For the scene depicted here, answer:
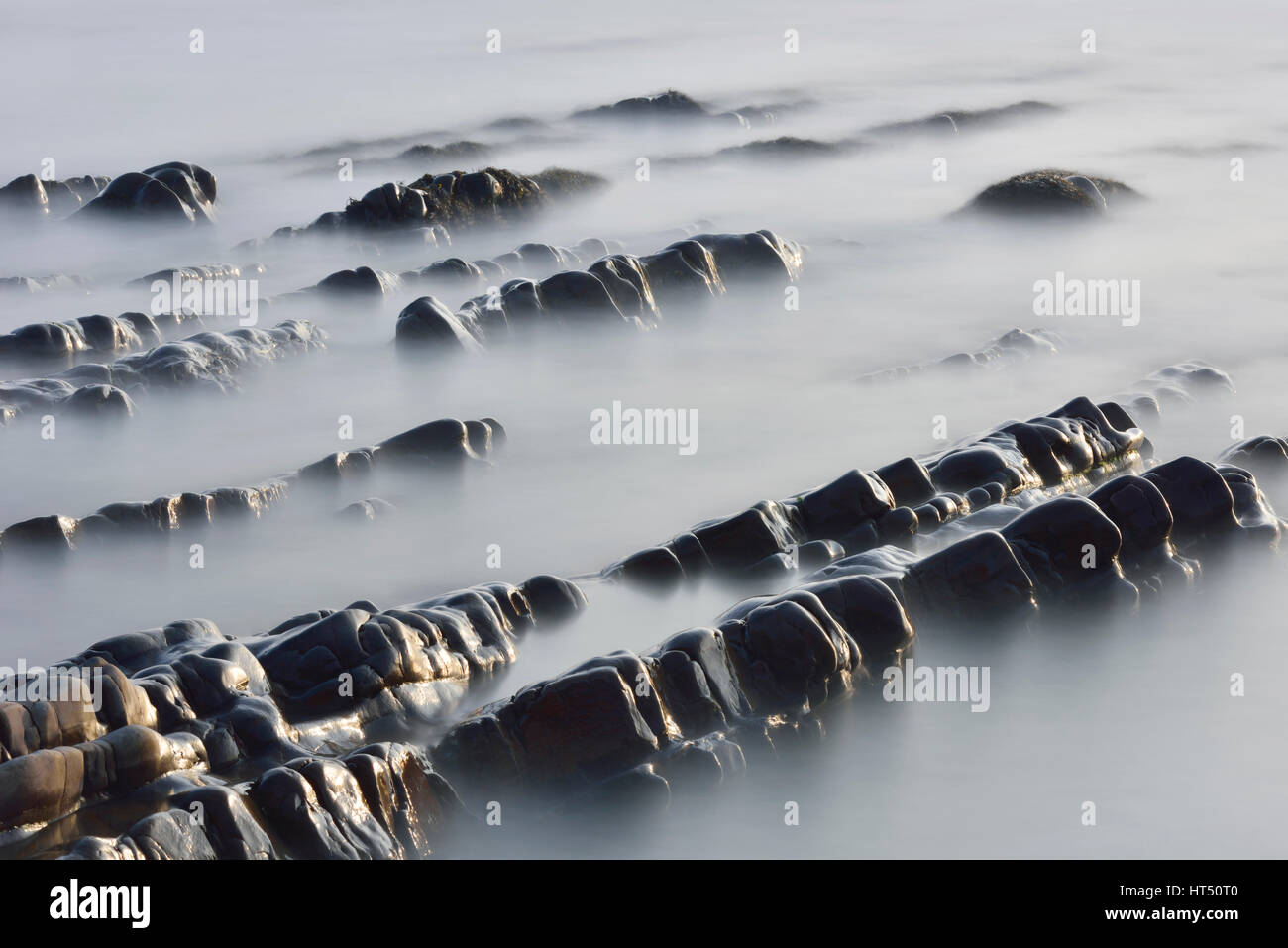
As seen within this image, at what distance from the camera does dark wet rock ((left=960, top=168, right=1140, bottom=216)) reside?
105 feet

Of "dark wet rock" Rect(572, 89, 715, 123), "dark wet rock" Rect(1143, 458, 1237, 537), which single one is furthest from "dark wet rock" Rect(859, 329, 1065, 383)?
"dark wet rock" Rect(572, 89, 715, 123)

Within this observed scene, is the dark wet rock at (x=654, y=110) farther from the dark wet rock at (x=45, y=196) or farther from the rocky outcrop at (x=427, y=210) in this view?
the dark wet rock at (x=45, y=196)

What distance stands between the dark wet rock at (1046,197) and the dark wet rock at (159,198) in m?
17.4

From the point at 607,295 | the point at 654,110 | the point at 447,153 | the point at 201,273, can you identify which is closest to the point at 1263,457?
the point at 607,295

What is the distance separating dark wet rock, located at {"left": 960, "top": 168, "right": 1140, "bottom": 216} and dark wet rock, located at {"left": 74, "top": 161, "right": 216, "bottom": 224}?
17.4 m

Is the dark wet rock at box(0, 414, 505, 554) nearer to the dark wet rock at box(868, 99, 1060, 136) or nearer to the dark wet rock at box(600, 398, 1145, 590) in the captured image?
the dark wet rock at box(600, 398, 1145, 590)

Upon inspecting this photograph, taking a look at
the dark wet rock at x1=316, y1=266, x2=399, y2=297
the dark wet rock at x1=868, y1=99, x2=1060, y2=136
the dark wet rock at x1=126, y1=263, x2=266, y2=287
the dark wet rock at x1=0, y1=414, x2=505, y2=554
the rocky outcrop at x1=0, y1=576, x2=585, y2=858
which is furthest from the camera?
the dark wet rock at x1=868, y1=99, x2=1060, y2=136

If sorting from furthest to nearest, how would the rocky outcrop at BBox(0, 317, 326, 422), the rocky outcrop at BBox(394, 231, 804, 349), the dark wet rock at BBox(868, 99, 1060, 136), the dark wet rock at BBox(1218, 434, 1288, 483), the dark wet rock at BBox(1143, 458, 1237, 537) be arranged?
1. the dark wet rock at BBox(868, 99, 1060, 136)
2. the rocky outcrop at BBox(394, 231, 804, 349)
3. the rocky outcrop at BBox(0, 317, 326, 422)
4. the dark wet rock at BBox(1218, 434, 1288, 483)
5. the dark wet rock at BBox(1143, 458, 1237, 537)

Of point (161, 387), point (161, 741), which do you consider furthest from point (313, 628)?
point (161, 387)

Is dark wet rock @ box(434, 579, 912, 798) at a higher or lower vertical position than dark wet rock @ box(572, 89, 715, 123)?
lower

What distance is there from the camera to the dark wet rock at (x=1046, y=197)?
3203 centimetres

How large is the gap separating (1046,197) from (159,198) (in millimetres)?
19614

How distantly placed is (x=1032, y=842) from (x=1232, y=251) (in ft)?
86.8

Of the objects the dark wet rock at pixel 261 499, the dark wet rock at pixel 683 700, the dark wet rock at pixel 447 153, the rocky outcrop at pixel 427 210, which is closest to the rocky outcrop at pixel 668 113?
the dark wet rock at pixel 447 153
